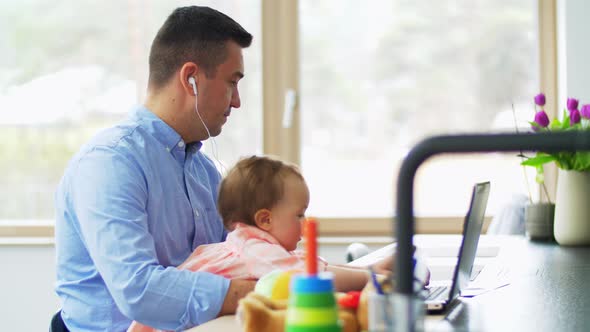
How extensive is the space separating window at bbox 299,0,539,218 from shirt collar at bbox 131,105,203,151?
90.3 inches

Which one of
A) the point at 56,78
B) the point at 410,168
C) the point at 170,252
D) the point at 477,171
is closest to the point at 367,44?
the point at 477,171

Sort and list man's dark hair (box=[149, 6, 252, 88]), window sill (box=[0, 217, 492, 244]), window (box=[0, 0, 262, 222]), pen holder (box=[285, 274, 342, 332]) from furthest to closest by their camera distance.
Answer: window (box=[0, 0, 262, 222]) → window sill (box=[0, 217, 492, 244]) → man's dark hair (box=[149, 6, 252, 88]) → pen holder (box=[285, 274, 342, 332])

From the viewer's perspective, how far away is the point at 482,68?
4.27m

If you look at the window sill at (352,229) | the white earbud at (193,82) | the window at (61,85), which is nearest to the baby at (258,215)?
the white earbud at (193,82)

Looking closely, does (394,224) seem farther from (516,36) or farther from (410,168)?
(516,36)

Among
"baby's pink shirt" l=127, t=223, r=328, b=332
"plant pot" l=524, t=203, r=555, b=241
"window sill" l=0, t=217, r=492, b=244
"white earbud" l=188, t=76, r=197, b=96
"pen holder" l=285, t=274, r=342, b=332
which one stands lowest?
"window sill" l=0, t=217, r=492, b=244

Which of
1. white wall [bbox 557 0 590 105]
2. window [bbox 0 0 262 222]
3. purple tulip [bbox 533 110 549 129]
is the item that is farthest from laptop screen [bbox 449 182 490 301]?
window [bbox 0 0 262 222]

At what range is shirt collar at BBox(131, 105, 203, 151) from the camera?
80.8 inches

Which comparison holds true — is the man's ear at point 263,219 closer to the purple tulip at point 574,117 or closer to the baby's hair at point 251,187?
the baby's hair at point 251,187

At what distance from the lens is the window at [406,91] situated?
426 centimetres

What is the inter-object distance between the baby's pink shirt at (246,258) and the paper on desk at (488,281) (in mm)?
324

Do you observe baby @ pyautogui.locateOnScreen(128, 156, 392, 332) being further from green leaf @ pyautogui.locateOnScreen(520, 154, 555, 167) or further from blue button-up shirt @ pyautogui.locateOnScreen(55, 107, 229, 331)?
green leaf @ pyautogui.locateOnScreen(520, 154, 555, 167)

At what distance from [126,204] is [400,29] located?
278 centimetres

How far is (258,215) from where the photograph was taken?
178cm
